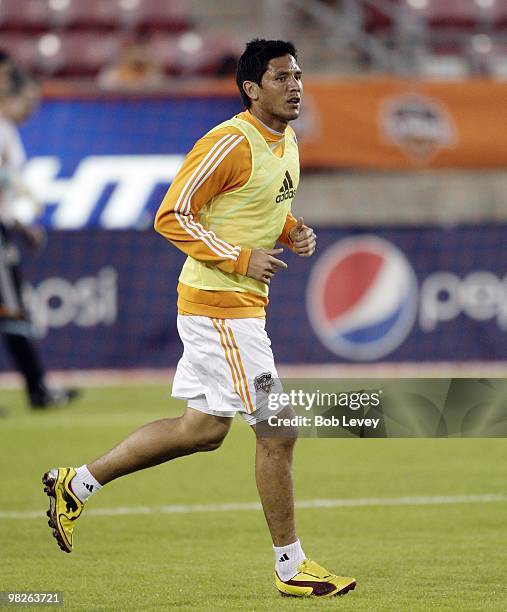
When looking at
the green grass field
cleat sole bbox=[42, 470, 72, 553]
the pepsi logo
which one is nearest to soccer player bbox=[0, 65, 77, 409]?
the green grass field

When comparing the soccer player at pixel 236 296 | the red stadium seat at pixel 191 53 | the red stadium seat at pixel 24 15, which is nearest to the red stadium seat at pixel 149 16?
the red stadium seat at pixel 191 53

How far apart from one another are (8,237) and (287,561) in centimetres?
709

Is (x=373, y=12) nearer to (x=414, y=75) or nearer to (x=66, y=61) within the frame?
(x=414, y=75)

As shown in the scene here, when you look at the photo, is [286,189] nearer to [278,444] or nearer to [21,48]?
[278,444]

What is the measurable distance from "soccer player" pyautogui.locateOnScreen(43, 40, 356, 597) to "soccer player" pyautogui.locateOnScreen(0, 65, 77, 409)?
6219 millimetres

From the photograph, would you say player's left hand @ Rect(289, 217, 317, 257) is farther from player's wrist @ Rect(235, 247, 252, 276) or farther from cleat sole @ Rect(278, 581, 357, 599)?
cleat sole @ Rect(278, 581, 357, 599)

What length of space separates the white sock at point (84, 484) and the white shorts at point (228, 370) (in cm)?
52

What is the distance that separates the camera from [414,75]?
57.0 feet

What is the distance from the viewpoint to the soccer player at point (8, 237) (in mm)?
12078

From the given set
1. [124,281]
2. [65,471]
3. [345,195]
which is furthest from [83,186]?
[65,471]

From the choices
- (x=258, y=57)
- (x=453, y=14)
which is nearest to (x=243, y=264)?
(x=258, y=57)

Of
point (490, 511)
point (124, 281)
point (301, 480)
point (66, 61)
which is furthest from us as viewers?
point (66, 61)

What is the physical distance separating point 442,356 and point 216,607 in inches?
370

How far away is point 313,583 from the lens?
564 centimetres
